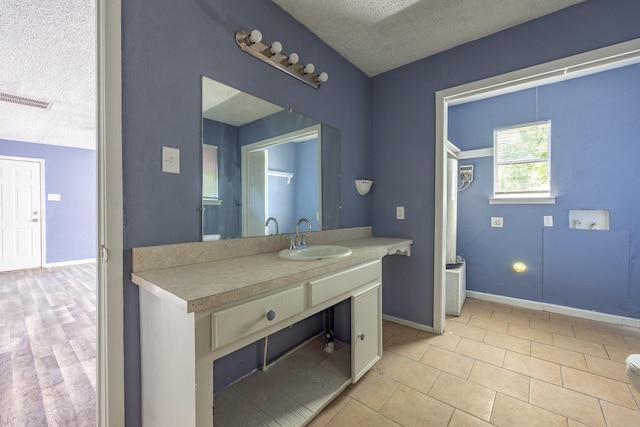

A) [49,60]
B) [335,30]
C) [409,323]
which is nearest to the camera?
[335,30]

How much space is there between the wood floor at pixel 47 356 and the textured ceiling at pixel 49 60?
2.27 m

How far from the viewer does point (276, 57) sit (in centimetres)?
171

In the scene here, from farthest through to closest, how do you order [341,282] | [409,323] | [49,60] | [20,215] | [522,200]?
[20,215] → [522,200] → [409,323] → [49,60] → [341,282]

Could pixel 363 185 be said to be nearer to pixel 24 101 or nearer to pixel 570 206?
pixel 570 206

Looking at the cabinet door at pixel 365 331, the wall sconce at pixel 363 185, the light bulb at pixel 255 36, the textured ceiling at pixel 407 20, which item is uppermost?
the textured ceiling at pixel 407 20

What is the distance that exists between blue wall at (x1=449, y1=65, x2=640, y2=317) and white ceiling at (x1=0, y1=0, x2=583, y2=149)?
1343 millimetres

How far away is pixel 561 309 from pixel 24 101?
246 inches

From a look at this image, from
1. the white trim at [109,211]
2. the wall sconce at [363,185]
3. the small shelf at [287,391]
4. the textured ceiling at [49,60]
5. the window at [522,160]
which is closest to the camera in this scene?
the white trim at [109,211]

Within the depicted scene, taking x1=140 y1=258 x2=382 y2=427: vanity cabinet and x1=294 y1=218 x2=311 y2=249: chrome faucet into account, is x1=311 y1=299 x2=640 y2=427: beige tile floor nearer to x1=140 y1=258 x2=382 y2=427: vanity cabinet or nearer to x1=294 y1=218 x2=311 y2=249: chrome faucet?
x1=140 y1=258 x2=382 y2=427: vanity cabinet

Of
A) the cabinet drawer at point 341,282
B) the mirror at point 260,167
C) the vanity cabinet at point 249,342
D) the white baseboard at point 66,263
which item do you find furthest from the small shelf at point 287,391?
the white baseboard at point 66,263

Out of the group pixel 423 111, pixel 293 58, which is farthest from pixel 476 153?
pixel 293 58

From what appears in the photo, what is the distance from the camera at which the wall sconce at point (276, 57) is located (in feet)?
5.05

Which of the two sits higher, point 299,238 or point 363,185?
point 363,185

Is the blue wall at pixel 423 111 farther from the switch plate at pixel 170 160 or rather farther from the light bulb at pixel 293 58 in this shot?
the switch plate at pixel 170 160
